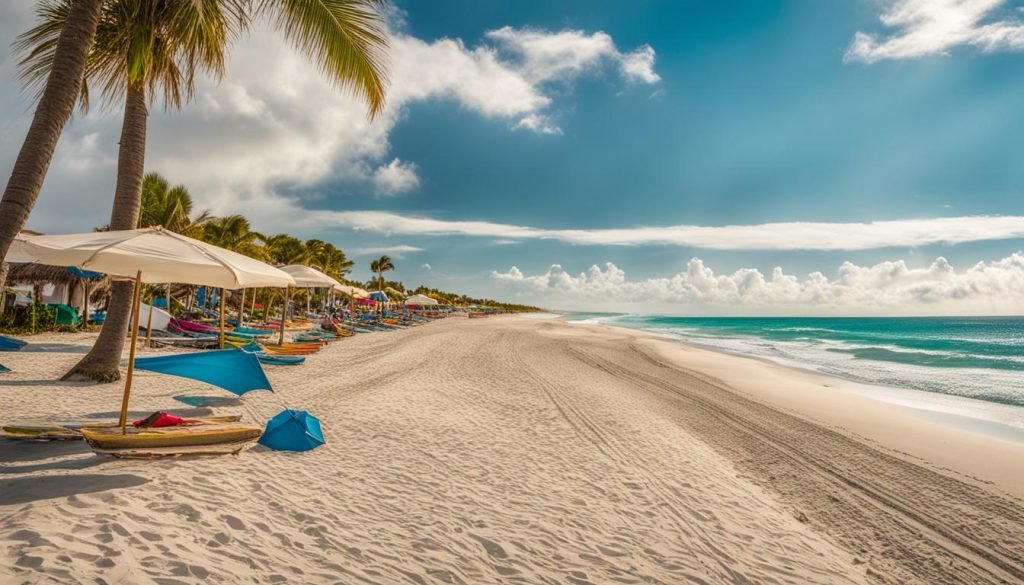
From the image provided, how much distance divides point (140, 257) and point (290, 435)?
270 centimetres

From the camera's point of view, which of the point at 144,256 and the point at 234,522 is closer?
the point at 234,522

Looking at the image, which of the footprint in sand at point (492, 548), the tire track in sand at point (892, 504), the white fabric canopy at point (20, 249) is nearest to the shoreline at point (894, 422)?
the tire track in sand at point (892, 504)

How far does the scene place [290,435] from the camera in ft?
19.9

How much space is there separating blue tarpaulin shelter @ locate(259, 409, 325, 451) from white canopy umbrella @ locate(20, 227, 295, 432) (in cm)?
151

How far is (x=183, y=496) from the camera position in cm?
416

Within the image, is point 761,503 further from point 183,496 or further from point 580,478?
point 183,496

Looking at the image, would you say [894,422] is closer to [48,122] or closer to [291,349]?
[48,122]

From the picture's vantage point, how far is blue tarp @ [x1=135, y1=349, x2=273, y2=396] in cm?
528

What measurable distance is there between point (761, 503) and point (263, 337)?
60.8 feet

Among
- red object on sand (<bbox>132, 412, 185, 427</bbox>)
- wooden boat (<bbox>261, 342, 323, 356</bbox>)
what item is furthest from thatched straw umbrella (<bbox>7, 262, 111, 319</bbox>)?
red object on sand (<bbox>132, 412, 185, 427</bbox>)

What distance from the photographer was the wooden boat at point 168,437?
466cm

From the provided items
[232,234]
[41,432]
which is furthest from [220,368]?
[232,234]

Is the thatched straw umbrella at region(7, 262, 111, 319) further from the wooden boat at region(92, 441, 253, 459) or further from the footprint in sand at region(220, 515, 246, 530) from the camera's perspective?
the footprint in sand at region(220, 515, 246, 530)

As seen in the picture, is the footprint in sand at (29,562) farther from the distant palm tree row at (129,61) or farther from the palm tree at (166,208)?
the palm tree at (166,208)
